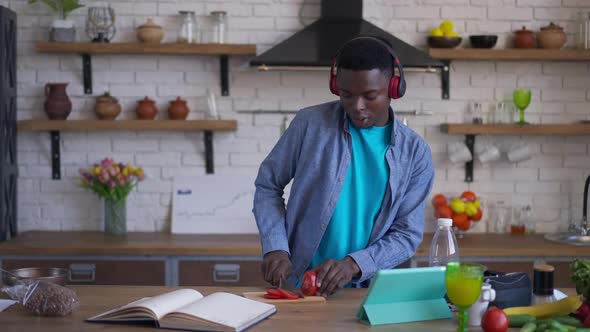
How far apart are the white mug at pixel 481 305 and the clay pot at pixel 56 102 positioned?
9.53ft

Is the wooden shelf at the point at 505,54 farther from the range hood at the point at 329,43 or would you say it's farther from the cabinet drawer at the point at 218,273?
the cabinet drawer at the point at 218,273

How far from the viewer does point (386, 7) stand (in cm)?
462

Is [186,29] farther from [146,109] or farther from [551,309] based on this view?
[551,309]

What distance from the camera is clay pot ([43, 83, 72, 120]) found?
4.45 metres

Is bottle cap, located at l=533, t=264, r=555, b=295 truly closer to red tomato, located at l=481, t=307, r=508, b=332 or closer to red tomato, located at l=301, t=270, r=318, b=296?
red tomato, located at l=481, t=307, r=508, b=332

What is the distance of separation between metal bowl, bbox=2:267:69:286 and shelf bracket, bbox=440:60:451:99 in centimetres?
269

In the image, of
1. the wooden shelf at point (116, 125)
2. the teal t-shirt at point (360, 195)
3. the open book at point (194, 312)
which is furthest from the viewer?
the wooden shelf at point (116, 125)

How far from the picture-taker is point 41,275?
8.23ft

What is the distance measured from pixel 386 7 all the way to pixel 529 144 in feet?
Answer: 3.58

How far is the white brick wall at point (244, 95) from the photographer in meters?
4.60

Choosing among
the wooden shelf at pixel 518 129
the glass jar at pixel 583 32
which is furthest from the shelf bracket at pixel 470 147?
the glass jar at pixel 583 32

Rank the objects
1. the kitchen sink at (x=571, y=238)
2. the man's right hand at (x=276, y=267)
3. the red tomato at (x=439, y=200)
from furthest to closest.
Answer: the red tomato at (x=439, y=200)
the kitchen sink at (x=571, y=238)
the man's right hand at (x=276, y=267)

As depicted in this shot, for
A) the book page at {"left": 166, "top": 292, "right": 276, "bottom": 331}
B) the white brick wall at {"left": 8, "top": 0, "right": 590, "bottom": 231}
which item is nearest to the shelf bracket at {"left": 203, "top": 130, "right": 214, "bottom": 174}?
the white brick wall at {"left": 8, "top": 0, "right": 590, "bottom": 231}

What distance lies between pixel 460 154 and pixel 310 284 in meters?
2.35
